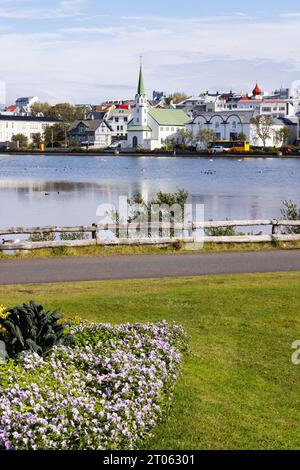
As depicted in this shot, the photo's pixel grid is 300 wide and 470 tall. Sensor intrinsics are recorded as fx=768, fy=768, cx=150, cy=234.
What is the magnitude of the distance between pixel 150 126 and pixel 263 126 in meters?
32.2

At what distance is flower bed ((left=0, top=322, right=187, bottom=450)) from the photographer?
647 centimetres

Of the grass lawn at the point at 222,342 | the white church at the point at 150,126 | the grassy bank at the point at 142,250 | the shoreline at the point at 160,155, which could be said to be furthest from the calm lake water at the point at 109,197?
the white church at the point at 150,126

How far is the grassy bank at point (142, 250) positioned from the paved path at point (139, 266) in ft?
1.75

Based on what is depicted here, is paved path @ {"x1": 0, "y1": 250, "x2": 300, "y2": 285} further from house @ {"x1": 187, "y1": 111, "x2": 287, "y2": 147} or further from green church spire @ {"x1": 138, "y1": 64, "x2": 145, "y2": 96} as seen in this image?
green church spire @ {"x1": 138, "y1": 64, "x2": 145, "y2": 96}

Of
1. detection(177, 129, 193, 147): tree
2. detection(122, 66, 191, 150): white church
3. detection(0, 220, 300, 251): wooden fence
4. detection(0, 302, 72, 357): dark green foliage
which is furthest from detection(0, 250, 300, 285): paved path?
detection(122, 66, 191, 150): white church

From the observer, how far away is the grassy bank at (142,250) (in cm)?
1809

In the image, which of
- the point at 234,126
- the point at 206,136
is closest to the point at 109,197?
the point at 206,136

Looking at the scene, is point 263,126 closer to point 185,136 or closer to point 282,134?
point 282,134

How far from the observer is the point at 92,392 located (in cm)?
740

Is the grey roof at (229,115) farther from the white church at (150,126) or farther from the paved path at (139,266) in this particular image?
the paved path at (139,266)
